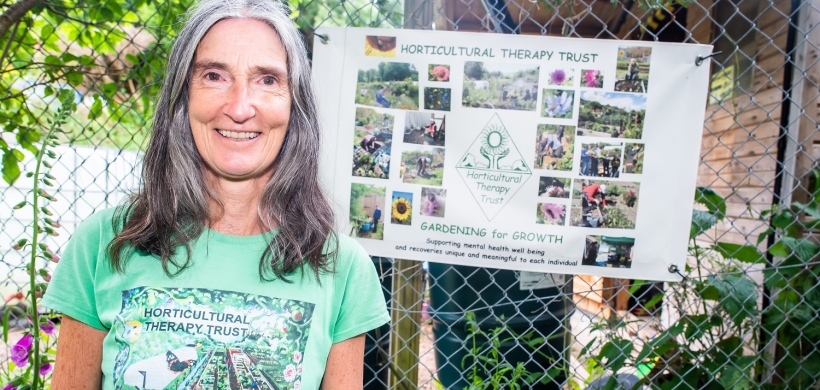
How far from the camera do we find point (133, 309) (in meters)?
1.13

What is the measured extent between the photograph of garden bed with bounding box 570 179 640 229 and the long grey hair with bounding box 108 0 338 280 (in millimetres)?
898

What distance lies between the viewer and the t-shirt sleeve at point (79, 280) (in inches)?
45.1

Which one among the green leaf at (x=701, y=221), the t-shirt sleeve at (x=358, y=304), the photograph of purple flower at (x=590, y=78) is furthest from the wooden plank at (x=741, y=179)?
the t-shirt sleeve at (x=358, y=304)

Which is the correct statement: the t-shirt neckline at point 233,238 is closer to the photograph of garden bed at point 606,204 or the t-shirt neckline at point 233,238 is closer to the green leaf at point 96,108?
the photograph of garden bed at point 606,204

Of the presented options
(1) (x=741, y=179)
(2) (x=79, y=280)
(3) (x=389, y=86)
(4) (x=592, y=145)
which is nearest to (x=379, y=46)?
(3) (x=389, y=86)

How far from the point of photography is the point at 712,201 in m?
2.02

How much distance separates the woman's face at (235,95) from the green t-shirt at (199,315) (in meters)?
0.18

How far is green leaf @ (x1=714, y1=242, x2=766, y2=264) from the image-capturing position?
78.5 inches

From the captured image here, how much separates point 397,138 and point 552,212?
0.58m

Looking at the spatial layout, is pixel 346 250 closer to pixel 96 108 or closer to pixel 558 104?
pixel 558 104

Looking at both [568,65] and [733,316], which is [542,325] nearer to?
[733,316]

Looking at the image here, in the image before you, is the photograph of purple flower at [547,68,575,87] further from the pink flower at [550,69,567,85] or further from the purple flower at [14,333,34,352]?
the purple flower at [14,333,34,352]

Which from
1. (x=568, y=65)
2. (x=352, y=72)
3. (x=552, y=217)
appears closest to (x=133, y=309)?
(x=352, y=72)

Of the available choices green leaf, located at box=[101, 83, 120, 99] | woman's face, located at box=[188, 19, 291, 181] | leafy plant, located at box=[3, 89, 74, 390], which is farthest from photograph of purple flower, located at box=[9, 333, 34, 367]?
woman's face, located at box=[188, 19, 291, 181]
